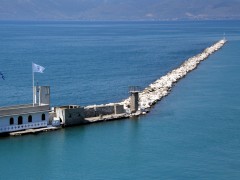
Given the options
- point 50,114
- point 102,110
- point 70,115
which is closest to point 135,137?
point 70,115

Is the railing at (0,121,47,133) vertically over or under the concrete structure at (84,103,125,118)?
under

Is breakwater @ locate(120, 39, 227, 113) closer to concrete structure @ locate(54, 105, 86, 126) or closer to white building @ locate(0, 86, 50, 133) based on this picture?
concrete structure @ locate(54, 105, 86, 126)

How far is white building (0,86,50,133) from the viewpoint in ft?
98.5

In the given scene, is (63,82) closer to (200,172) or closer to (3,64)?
(3,64)

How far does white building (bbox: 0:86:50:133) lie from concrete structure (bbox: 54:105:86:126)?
30.7 inches

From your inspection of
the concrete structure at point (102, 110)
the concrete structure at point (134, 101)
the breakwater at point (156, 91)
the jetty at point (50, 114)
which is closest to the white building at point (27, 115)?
the jetty at point (50, 114)

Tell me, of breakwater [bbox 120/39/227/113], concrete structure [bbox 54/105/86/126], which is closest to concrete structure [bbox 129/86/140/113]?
breakwater [bbox 120/39/227/113]

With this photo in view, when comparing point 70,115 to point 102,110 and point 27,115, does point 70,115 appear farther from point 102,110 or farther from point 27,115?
point 102,110

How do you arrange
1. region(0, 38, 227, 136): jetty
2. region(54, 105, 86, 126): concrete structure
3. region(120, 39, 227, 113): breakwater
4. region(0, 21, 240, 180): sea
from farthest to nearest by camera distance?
region(120, 39, 227, 113): breakwater, region(54, 105, 86, 126): concrete structure, region(0, 38, 227, 136): jetty, region(0, 21, 240, 180): sea

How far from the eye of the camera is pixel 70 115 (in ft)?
105

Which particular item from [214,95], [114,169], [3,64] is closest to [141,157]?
[114,169]

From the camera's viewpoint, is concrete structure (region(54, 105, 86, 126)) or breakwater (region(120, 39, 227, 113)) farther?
breakwater (region(120, 39, 227, 113))

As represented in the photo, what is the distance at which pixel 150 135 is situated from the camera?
3112 centimetres

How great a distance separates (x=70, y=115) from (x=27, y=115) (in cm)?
238
